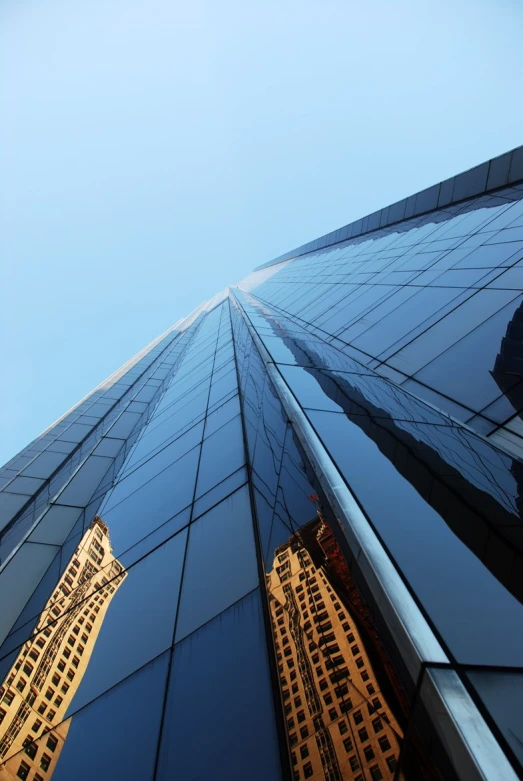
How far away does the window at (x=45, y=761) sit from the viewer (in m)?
3.88

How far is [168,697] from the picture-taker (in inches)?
147

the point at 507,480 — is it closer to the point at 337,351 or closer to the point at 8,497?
the point at 337,351

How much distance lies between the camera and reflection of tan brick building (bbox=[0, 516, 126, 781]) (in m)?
4.11

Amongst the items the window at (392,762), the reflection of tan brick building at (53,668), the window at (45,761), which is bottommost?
the reflection of tan brick building at (53,668)

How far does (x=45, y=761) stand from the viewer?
155 inches

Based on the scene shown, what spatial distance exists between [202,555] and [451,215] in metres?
19.9

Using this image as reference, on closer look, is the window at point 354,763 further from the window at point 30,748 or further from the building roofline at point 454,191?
the building roofline at point 454,191

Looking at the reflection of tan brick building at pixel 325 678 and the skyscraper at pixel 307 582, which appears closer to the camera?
the reflection of tan brick building at pixel 325 678

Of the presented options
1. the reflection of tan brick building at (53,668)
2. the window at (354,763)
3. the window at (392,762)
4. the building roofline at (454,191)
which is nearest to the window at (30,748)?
the reflection of tan brick building at (53,668)

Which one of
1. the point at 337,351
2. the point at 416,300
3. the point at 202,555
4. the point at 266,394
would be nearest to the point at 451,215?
the point at 416,300

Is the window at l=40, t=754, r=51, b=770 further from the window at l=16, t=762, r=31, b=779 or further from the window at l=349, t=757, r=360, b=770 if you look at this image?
the window at l=349, t=757, r=360, b=770

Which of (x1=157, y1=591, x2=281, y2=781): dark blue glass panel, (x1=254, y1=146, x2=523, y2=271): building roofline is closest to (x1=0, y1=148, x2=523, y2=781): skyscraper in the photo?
(x1=157, y1=591, x2=281, y2=781): dark blue glass panel

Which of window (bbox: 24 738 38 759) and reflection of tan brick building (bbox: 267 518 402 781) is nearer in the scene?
reflection of tan brick building (bbox: 267 518 402 781)

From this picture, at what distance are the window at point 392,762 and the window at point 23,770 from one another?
10.8ft
